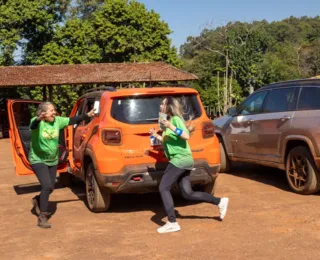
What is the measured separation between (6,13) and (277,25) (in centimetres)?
6138

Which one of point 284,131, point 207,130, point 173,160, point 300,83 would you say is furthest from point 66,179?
point 300,83

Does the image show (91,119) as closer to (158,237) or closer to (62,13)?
(158,237)

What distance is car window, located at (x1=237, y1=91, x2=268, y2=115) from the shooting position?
8.34 m

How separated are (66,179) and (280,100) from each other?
4.03 metres

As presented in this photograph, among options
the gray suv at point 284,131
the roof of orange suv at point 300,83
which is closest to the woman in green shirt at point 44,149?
the gray suv at point 284,131

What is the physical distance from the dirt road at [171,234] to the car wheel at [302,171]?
0.48 feet

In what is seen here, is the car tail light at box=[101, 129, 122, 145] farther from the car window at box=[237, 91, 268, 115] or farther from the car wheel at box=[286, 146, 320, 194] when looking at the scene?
the car window at box=[237, 91, 268, 115]

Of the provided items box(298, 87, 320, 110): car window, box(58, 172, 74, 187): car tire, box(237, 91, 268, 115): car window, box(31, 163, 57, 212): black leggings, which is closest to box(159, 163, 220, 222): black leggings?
box(31, 163, 57, 212): black leggings

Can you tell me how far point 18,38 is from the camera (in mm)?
35406

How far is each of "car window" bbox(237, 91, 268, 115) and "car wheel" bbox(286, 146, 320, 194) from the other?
4.25 feet

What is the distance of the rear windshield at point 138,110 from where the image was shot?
6055mm

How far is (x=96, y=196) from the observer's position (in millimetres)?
6258

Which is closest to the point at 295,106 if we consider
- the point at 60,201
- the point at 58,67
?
the point at 60,201

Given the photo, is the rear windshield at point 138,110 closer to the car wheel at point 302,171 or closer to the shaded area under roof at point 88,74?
the car wheel at point 302,171
